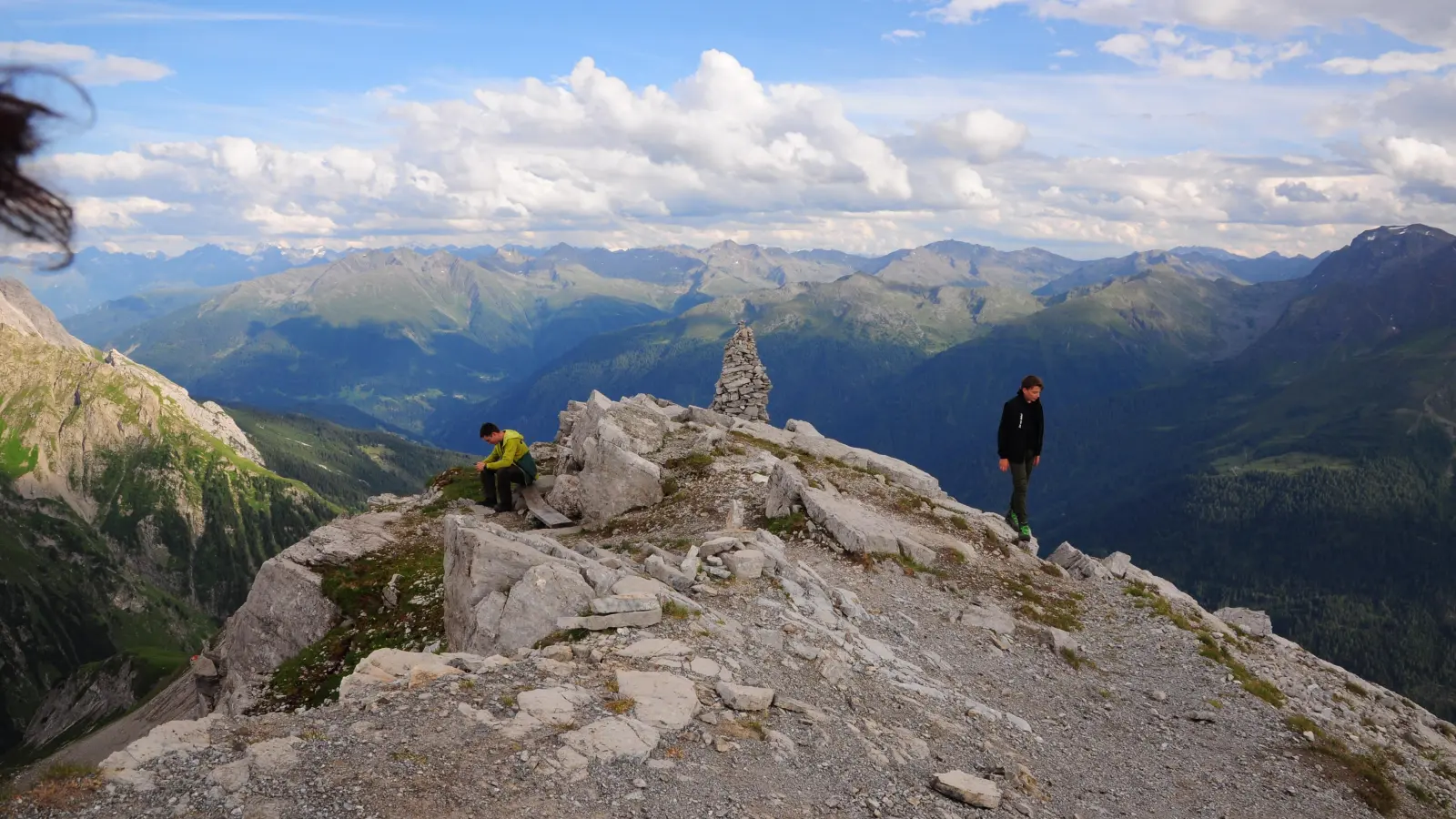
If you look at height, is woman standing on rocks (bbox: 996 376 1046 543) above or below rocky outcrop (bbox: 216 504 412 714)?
above

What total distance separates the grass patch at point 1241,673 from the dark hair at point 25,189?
26.3m

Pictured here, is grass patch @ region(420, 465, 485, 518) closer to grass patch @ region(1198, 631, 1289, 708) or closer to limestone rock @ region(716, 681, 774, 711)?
limestone rock @ region(716, 681, 774, 711)

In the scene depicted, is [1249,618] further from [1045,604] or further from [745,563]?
[745,563]

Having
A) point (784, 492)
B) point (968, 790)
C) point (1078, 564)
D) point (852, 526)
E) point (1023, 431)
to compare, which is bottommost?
point (1078, 564)

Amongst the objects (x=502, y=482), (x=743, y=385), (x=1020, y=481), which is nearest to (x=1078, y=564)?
(x=1020, y=481)

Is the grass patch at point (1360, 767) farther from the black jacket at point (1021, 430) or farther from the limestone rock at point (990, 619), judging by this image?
the black jacket at point (1021, 430)

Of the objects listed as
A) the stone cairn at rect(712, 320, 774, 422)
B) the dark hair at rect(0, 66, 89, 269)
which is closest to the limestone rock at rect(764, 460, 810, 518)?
the dark hair at rect(0, 66, 89, 269)

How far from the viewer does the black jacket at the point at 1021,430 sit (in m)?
26.6

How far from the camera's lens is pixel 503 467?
109 ft

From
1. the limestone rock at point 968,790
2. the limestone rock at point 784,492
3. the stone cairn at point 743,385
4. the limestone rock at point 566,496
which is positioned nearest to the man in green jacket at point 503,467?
the limestone rock at point 566,496

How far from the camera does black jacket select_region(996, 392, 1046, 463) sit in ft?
87.4

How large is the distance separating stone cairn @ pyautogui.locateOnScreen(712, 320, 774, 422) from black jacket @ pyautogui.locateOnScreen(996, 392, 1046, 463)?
34.8 m

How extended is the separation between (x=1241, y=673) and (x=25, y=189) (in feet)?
89.7

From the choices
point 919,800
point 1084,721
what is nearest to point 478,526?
point 919,800
